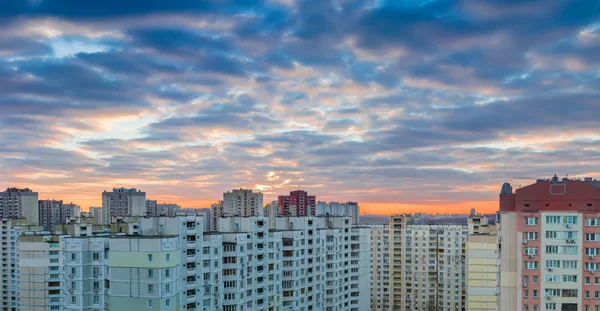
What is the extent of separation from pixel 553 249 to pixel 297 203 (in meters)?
107

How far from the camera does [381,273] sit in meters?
97.0

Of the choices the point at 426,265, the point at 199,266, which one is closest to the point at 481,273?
the point at 199,266

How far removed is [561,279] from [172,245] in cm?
2828

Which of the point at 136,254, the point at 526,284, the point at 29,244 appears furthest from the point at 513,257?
the point at 29,244

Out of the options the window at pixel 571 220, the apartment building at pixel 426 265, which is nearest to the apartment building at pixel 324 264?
the apartment building at pixel 426 265

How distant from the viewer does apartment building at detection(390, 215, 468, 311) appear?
299ft

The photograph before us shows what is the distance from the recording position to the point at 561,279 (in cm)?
3628

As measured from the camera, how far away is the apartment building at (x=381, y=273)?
96812mm

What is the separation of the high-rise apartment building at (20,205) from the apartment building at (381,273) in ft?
282

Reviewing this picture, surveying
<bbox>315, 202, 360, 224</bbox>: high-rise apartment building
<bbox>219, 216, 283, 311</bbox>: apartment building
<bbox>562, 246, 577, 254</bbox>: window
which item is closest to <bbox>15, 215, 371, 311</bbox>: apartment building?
<bbox>219, 216, 283, 311</bbox>: apartment building

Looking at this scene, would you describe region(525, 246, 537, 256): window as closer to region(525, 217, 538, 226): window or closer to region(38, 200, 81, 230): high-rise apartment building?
region(525, 217, 538, 226): window

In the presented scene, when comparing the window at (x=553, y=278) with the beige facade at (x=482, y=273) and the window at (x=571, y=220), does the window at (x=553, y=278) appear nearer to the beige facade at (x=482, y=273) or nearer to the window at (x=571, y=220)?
the window at (x=571, y=220)

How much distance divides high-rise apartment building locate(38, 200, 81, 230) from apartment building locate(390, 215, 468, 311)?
85353mm

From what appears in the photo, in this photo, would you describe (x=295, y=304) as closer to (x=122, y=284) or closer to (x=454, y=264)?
(x=122, y=284)
